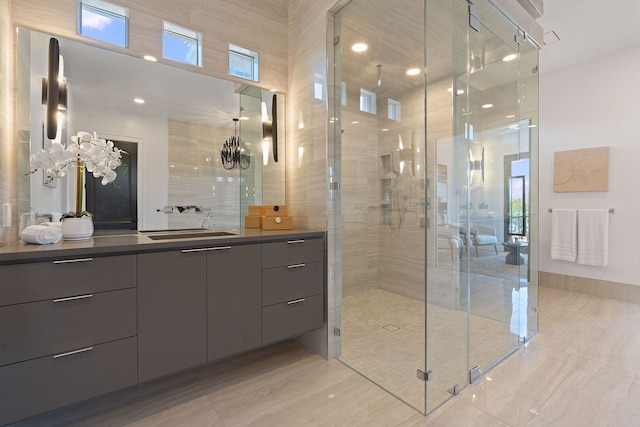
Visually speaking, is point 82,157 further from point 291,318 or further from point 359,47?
point 359,47

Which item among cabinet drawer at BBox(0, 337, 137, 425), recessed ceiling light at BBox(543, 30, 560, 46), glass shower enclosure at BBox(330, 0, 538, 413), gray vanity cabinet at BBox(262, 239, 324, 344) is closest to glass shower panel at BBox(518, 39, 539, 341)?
glass shower enclosure at BBox(330, 0, 538, 413)

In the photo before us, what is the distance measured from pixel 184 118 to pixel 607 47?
461cm

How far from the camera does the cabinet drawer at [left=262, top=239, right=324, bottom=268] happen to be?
1.97 meters

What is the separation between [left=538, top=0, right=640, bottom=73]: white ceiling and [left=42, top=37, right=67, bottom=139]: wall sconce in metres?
3.80

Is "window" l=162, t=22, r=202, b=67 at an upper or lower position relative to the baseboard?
upper

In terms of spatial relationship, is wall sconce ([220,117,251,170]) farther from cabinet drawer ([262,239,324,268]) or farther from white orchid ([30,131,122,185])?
cabinet drawer ([262,239,324,268])

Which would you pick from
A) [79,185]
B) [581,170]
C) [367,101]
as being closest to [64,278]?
[79,185]

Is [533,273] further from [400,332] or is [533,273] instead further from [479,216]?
[400,332]

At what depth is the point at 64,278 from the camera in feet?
4.37

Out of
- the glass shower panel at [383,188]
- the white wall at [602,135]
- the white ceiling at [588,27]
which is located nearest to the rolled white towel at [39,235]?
the glass shower panel at [383,188]

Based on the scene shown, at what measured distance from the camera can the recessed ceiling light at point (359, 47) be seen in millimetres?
2478

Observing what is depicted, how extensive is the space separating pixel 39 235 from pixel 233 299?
1.00 m

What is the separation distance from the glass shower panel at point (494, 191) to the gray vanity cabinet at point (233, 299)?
1512mm

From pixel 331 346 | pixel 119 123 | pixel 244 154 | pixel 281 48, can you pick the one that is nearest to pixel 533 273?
pixel 331 346
